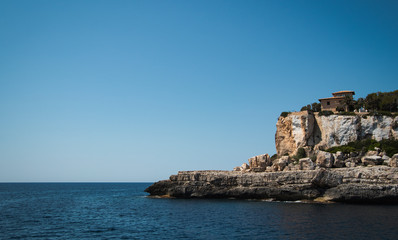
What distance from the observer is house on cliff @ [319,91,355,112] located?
65.0 meters

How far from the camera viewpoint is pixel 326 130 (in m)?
58.5

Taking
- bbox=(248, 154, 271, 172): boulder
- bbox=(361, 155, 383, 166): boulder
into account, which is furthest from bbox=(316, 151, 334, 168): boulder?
bbox=(248, 154, 271, 172): boulder

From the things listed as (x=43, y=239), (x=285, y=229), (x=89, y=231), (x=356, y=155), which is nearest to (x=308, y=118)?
(x=356, y=155)

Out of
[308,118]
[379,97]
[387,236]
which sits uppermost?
[379,97]

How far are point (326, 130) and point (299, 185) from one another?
19844 mm

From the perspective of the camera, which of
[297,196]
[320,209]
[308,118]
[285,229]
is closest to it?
[285,229]

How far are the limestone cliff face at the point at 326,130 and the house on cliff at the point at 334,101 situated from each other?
6.38 meters

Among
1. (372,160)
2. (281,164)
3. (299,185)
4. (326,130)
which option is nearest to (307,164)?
Result: (299,185)

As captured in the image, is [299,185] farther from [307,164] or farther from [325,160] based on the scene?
[325,160]

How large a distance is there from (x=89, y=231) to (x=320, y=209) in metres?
24.7

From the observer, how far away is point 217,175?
50.9 metres

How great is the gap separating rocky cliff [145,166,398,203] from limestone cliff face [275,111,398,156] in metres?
14.4

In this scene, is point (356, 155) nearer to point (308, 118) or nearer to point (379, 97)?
point (308, 118)

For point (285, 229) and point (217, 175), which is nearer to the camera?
point (285, 229)
